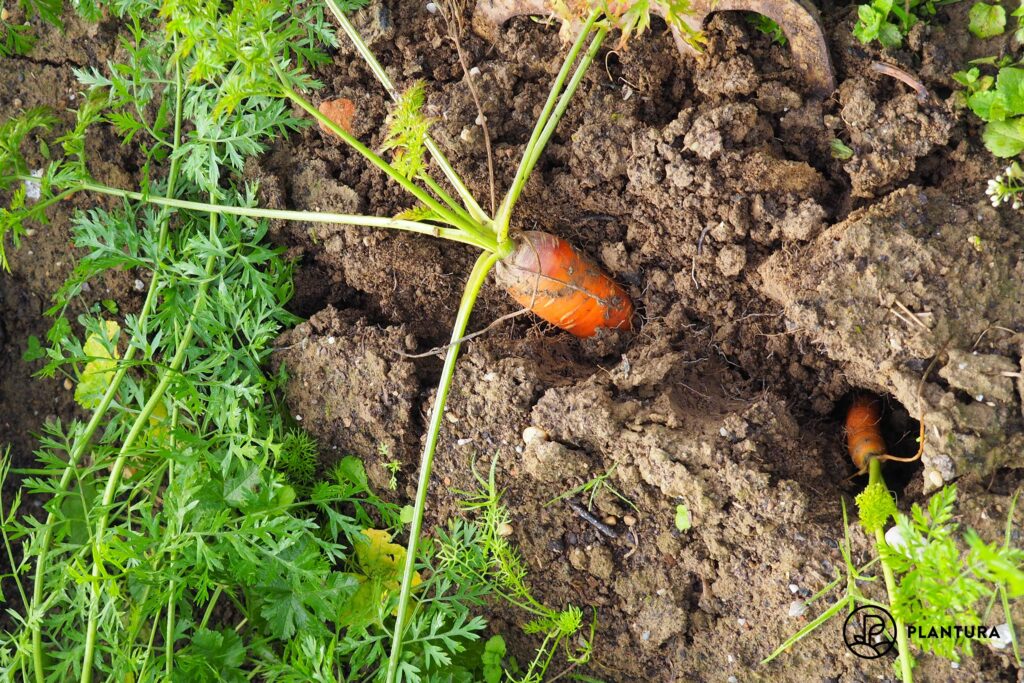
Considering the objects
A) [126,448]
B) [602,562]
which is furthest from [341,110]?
[602,562]

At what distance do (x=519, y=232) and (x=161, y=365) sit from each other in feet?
3.95

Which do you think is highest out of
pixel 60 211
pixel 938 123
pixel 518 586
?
pixel 938 123

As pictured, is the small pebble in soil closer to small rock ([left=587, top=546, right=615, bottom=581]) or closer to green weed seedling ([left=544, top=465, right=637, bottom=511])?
green weed seedling ([left=544, top=465, right=637, bottom=511])

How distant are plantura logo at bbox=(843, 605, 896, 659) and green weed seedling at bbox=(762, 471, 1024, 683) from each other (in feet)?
0.09

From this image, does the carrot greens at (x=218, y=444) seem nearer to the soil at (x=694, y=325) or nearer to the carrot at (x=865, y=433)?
the soil at (x=694, y=325)

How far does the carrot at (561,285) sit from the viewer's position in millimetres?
2412

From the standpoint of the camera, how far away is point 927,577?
169 centimetres

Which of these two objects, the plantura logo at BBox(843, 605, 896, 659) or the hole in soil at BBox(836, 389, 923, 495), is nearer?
the plantura logo at BBox(843, 605, 896, 659)

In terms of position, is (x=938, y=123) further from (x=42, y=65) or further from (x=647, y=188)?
(x=42, y=65)

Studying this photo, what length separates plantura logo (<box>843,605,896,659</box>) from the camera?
6.67 ft

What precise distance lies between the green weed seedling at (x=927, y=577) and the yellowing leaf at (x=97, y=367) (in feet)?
7.46

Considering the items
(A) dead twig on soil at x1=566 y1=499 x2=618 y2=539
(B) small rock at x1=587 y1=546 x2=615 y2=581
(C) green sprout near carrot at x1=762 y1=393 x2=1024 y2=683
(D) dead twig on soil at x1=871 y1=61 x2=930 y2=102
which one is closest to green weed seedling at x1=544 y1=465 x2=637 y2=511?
(A) dead twig on soil at x1=566 y1=499 x2=618 y2=539

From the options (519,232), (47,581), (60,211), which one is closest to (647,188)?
(519,232)

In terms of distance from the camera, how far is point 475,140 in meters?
2.50
